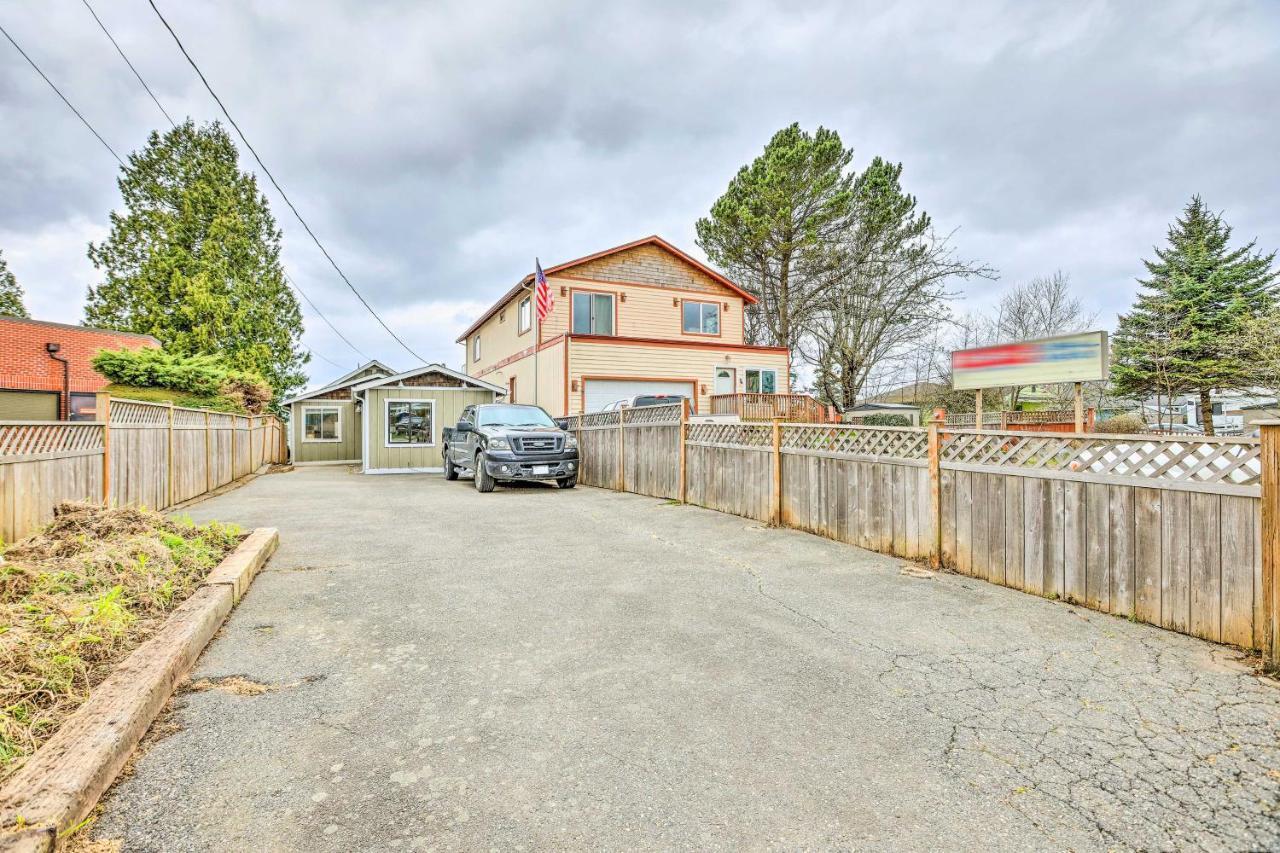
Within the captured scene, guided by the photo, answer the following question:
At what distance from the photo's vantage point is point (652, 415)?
35.2 feet

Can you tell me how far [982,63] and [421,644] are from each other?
57.5 ft

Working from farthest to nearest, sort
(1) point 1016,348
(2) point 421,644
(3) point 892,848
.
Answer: (1) point 1016,348
(2) point 421,644
(3) point 892,848

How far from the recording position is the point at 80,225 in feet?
79.2

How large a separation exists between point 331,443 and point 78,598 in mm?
22784

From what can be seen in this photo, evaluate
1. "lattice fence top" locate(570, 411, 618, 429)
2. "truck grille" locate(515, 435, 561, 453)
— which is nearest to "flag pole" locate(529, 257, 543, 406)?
"lattice fence top" locate(570, 411, 618, 429)

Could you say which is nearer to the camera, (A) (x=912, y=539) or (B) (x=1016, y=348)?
(A) (x=912, y=539)

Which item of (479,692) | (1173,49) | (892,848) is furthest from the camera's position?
(1173,49)

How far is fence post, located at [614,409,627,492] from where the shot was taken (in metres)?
11.5

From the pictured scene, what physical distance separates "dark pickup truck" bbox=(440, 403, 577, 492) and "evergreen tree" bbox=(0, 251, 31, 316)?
35342 mm

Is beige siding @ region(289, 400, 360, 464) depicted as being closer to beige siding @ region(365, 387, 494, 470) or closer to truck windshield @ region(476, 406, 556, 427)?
beige siding @ region(365, 387, 494, 470)

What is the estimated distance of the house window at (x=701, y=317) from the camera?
2198 centimetres

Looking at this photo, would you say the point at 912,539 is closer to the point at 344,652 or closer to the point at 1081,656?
the point at 1081,656

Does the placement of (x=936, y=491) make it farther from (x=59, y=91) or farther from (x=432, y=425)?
(x=432, y=425)

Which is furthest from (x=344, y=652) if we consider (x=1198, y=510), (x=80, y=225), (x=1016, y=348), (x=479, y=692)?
(x=80, y=225)
